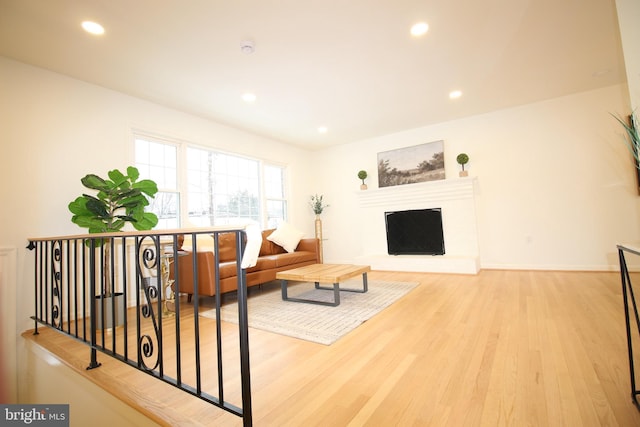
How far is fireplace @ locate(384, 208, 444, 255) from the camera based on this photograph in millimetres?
5273

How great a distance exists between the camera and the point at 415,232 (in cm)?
548

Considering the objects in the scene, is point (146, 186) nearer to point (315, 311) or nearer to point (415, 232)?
point (315, 311)

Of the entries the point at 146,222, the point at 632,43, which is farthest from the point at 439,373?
the point at 146,222

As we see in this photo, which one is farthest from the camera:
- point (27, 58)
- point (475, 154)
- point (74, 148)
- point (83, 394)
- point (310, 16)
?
point (475, 154)

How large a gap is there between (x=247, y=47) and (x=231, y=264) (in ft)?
7.75

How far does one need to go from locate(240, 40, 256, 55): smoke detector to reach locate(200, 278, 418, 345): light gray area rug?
2636 millimetres

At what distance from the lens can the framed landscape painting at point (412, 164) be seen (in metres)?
5.44

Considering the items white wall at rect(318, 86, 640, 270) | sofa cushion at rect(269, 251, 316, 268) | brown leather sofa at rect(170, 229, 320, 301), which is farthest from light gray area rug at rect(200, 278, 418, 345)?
white wall at rect(318, 86, 640, 270)

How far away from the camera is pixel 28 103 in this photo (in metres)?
2.92

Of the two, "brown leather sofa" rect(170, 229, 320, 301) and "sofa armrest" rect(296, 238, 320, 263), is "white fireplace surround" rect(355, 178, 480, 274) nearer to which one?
"sofa armrest" rect(296, 238, 320, 263)

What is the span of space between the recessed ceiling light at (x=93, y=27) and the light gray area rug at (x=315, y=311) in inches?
111

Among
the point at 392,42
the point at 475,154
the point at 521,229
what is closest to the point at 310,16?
the point at 392,42

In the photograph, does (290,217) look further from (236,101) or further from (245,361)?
(245,361)

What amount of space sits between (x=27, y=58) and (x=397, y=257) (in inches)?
219
